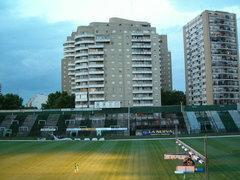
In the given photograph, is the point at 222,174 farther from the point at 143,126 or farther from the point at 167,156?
the point at 143,126

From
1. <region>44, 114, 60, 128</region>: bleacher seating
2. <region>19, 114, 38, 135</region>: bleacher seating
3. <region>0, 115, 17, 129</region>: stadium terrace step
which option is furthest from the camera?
<region>0, 115, 17, 129</region>: stadium terrace step

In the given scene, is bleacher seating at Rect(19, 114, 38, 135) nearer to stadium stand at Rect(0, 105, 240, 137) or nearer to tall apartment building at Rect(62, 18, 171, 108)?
stadium stand at Rect(0, 105, 240, 137)

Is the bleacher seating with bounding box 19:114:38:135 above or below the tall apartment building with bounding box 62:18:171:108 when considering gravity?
Result: below

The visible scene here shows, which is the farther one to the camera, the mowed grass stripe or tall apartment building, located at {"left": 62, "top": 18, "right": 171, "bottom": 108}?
tall apartment building, located at {"left": 62, "top": 18, "right": 171, "bottom": 108}

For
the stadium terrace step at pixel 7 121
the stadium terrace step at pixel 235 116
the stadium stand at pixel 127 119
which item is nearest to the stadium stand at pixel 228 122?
the stadium stand at pixel 127 119

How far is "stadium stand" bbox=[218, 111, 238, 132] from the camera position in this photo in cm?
14612

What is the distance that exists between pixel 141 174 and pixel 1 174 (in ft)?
62.5

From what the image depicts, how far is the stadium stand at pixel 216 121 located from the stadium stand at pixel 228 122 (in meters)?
1.46

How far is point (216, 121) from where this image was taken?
153500mm

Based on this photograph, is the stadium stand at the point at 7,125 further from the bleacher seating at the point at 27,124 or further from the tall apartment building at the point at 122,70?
the tall apartment building at the point at 122,70

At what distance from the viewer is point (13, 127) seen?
15438 cm

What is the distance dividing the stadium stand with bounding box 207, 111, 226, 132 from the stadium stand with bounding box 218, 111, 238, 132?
1.46 m

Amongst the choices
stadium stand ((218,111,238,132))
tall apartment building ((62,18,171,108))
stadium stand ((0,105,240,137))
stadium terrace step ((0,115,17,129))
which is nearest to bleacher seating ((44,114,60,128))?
stadium stand ((0,105,240,137))

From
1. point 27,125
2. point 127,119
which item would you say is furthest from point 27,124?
point 127,119
